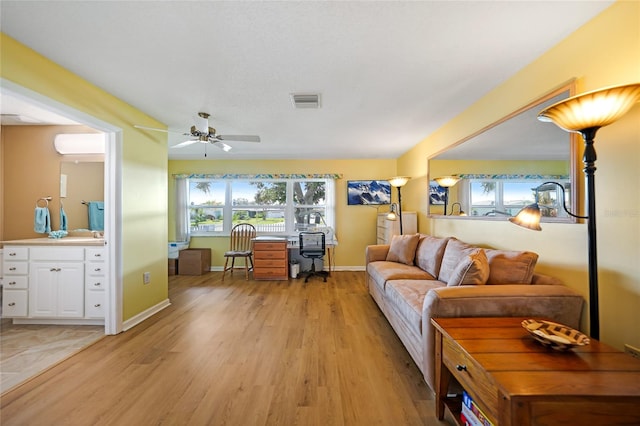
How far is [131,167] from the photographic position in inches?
110

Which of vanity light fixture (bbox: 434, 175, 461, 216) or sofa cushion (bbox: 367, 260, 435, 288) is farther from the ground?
vanity light fixture (bbox: 434, 175, 461, 216)

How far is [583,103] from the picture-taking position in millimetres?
1208

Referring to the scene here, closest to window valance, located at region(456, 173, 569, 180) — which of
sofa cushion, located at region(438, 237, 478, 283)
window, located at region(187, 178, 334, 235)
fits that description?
sofa cushion, located at region(438, 237, 478, 283)

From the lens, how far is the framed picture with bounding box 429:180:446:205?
3.39m

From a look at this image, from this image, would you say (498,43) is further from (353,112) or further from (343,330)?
(343,330)

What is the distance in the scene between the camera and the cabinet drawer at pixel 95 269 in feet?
8.84

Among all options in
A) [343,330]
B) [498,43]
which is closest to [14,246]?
[343,330]

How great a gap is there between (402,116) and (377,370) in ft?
8.68

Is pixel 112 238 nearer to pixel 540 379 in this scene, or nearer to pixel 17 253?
pixel 17 253

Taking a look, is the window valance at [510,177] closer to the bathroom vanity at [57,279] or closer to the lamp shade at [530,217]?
the lamp shade at [530,217]

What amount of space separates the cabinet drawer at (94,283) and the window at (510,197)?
402 cm

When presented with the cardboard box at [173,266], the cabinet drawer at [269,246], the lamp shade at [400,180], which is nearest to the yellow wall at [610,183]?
the lamp shade at [400,180]

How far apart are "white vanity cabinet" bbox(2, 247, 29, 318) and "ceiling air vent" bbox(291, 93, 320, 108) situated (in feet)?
10.6

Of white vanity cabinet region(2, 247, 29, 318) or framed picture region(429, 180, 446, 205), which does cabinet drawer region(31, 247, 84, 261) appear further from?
framed picture region(429, 180, 446, 205)
